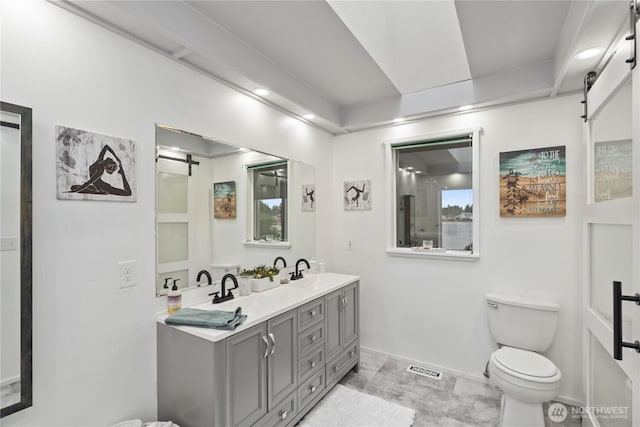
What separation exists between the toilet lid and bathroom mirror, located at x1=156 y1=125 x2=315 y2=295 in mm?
1787

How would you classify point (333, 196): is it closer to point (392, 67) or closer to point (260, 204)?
point (260, 204)

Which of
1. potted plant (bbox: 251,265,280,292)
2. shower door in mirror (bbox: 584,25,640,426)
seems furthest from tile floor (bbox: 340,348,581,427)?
potted plant (bbox: 251,265,280,292)

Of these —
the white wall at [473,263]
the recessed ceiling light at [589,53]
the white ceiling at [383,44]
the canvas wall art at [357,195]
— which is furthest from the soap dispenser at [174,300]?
the recessed ceiling light at [589,53]

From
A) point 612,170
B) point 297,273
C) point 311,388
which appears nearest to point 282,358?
point 311,388

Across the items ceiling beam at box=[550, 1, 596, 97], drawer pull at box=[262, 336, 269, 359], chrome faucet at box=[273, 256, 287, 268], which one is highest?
ceiling beam at box=[550, 1, 596, 97]

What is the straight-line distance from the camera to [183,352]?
1.58 meters

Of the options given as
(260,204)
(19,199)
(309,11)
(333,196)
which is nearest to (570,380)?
(333,196)

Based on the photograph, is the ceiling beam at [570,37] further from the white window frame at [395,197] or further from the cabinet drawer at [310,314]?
the cabinet drawer at [310,314]

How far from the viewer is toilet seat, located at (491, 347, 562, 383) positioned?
1825 mm

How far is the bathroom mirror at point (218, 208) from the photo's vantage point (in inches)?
71.1

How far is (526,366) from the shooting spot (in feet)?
6.32

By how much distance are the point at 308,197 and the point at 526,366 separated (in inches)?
85.1

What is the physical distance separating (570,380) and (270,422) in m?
2.29

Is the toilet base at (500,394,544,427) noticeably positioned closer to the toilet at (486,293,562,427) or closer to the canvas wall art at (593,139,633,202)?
the toilet at (486,293,562,427)
